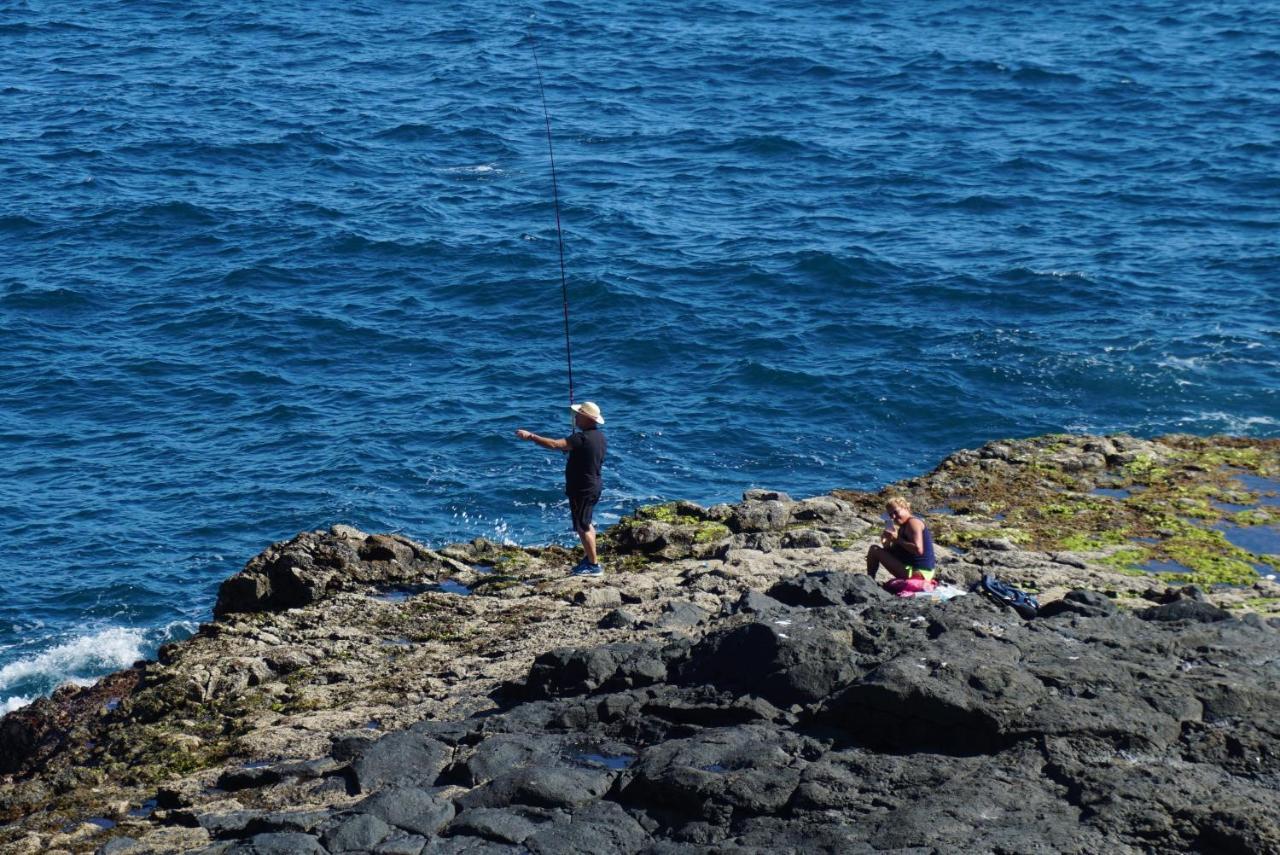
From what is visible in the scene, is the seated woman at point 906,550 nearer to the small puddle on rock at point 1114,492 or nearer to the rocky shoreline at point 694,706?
the rocky shoreline at point 694,706

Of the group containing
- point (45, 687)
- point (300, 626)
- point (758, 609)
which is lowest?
point (45, 687)

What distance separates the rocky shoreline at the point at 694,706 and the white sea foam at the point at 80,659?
2.41 metres

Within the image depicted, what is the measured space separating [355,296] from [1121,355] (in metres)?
14.1

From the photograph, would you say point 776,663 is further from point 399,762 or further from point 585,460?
point 585,460

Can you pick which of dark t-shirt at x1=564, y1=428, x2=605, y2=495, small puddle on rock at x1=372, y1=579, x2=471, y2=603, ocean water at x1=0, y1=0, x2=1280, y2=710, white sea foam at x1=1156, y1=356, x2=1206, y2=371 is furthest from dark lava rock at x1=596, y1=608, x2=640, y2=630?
white sea foam at x1=1156, y1=356, x2=1206, y2=371

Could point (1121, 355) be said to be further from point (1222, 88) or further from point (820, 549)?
point (1222, 88)

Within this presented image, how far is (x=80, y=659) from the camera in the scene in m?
17.8

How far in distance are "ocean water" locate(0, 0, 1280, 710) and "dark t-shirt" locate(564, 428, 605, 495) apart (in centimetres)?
428

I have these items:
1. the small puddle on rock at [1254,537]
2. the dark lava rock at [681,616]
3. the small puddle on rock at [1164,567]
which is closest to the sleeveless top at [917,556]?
the dark lava rock at [681,616]

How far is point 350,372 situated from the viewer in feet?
84.3

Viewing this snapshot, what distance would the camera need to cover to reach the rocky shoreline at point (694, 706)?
9.37m

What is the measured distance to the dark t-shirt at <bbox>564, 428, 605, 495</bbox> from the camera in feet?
51.5

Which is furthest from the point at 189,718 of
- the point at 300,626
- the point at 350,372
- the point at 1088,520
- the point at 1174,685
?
the point at 350,372

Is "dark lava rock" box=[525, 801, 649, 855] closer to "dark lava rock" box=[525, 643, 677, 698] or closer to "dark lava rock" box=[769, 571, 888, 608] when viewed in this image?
"dark lava rock" box=[525, 643, 677, 698]
